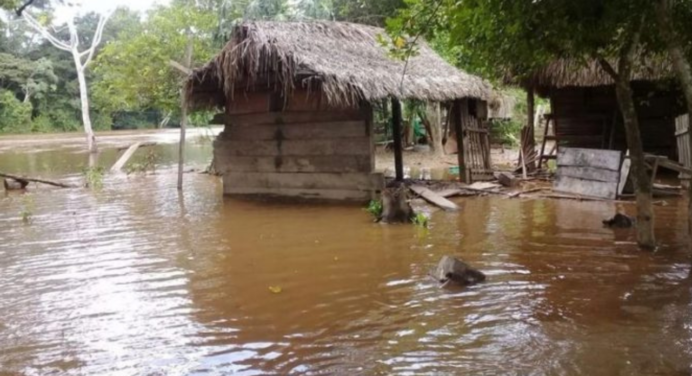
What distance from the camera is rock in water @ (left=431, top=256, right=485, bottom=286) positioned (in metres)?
5.71

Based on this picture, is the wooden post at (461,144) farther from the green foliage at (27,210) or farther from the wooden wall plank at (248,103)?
the green foliage at (27,210)

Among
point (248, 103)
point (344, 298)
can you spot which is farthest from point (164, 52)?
point (344, 298)

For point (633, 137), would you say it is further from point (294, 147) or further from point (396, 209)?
point (294, 147)

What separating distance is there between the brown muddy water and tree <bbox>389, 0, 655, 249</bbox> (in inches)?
60.5

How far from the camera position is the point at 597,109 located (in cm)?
1345

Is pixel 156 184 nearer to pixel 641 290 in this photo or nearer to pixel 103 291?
pixel 103 291

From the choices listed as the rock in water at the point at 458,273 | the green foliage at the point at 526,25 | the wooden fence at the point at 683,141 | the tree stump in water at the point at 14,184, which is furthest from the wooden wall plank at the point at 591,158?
the tree stump in water at the point at 14,184

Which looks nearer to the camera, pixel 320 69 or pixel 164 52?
pixel 320 69

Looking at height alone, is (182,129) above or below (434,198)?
above

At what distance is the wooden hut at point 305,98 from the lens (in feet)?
32.7

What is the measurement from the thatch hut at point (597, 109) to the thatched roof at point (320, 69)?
1.68 meters

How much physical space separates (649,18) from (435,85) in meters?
5.76

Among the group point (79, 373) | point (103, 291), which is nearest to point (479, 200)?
point (103, 291)

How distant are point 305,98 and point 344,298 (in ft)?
19.3
